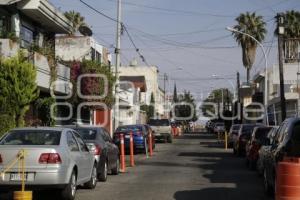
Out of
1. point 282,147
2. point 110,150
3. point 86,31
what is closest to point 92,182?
point 110,150

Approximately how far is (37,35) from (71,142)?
1694cm

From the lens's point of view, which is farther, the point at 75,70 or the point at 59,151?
the point at 75,70

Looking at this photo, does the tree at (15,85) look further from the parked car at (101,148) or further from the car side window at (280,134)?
the car side window at (280,134)

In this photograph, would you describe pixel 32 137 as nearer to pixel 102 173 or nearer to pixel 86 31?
pixel 102 173

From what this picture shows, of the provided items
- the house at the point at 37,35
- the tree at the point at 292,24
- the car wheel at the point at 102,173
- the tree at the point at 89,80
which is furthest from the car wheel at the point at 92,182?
the tree at the point at 292,24

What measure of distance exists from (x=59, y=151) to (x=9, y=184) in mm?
1105

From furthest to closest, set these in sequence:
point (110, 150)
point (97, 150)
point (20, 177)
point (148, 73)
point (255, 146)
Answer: point (148, 73), point (255, 146), point (110, 150), point (97, 150), point (20, 177)

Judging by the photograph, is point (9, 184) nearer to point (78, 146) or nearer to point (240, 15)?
point (78, 146)

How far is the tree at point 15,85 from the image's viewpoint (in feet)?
63.0

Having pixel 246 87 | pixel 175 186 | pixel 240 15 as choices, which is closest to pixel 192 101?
pixel 246 87

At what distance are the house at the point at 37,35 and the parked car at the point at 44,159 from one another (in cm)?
911

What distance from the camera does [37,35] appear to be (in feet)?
96.2

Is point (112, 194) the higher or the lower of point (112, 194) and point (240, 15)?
the lower

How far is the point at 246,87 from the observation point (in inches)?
2879
